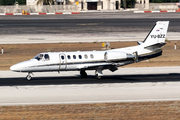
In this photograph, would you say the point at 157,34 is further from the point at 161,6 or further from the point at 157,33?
the point at 161,6

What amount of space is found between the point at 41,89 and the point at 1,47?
88.5ft

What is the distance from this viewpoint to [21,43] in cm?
5188

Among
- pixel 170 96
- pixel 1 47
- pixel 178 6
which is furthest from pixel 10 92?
pixel 178 6

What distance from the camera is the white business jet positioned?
27344mm

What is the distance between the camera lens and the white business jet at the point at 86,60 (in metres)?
27.3

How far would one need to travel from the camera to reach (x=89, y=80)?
2842 cm

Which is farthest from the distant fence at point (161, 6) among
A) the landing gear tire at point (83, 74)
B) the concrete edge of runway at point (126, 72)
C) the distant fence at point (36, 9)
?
the landing gear tire at point (83, 74)

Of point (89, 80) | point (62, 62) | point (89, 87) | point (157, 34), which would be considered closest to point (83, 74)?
point (89, 80)

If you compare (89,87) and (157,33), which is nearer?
(89,87)

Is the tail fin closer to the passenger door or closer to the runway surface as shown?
the runway surface

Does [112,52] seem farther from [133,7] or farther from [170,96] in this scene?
[133,7]

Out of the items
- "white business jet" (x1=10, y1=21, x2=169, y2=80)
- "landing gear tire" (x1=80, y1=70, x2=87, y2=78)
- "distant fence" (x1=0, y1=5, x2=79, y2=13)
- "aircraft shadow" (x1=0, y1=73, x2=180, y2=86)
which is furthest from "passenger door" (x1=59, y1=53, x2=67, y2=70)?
"distant fence" (x1=0, y1=5, x2=79, y2=13)

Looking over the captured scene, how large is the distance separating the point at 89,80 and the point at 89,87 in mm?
3266

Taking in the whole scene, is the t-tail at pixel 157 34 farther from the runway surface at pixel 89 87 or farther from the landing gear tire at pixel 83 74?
the landing gear tire at pixel 83 74
